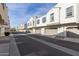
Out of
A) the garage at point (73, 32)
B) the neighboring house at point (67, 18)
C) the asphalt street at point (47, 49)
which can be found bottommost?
the asphalt street at point (47, 49)

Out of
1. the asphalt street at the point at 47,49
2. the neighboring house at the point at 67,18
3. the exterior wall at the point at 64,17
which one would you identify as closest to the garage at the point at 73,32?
the neighboring house at the point at 67,18

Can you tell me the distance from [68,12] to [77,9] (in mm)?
3978

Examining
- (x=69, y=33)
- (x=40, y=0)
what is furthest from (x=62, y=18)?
(x=40, y=0)

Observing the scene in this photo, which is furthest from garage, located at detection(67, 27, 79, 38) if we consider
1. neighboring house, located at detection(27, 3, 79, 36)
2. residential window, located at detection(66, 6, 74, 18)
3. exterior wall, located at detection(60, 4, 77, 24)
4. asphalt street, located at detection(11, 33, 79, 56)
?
asphalt street, located at detection(11, 33, 79, 56)

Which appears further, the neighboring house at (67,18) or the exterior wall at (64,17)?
the exterior wall at (64,17)

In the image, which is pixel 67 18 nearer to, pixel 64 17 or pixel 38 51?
pixel 64 17

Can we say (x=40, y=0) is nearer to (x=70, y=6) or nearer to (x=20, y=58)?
(x=20, y=58)

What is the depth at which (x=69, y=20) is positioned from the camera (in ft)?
129

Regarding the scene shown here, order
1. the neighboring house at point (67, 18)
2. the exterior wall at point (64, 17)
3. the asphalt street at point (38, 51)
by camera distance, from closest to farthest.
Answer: the asphalt street at point (38, 51) < the neighboring house at point (67, 18) < the exterior wall at point (64, 17)

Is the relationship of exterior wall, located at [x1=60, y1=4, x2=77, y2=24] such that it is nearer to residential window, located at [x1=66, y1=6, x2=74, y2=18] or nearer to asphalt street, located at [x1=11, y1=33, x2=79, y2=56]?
residential window, located at [x1=66, y1=6, x2=74, y2=18]

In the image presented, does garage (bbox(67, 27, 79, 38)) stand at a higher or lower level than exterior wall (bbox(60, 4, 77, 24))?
lower

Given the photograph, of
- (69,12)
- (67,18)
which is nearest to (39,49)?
(69,12)

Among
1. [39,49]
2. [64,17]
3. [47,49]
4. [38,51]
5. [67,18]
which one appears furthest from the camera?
[64,17]

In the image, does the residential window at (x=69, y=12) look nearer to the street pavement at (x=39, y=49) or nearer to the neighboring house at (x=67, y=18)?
the neighboring house at (x=67, y=18)
